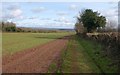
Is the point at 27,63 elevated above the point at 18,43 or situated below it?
below

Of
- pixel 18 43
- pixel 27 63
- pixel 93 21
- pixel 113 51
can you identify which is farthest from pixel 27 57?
pixel 93 21

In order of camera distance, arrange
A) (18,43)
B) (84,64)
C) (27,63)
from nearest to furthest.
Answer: (84,64) → (27,63) → (18,43)

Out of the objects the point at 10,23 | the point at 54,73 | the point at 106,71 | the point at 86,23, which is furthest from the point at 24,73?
the point at 10,23

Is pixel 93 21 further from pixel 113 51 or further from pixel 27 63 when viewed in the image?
pixel 27 63

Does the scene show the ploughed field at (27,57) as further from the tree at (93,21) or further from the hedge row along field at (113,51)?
the tree at (93,21)

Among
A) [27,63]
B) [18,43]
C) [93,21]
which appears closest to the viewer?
[27,63]

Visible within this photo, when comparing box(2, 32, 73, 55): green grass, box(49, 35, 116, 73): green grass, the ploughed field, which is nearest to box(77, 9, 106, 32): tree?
box(2, 32, 73, 55): green grass

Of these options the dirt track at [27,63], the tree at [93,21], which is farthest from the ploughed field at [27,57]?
the tree at [93,21]

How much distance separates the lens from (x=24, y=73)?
14719 mm

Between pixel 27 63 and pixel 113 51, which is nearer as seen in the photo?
pixel 27 63

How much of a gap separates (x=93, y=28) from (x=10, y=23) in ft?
218

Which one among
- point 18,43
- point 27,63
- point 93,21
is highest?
point 93,21

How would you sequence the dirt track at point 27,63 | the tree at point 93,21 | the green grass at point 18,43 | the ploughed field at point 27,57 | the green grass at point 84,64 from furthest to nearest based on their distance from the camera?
1. the tree at point 93,21
2. the green grass at point 18,43
3. the ploughed field at point 27,57
4. the dirt track at point 27,63
5. the green grass at point 84,64

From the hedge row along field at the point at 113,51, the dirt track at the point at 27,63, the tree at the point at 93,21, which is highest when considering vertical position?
the tree at the point at 93,21
